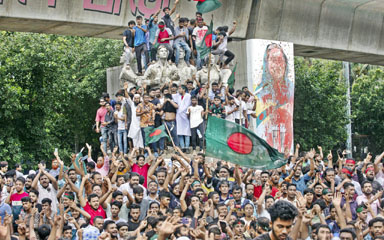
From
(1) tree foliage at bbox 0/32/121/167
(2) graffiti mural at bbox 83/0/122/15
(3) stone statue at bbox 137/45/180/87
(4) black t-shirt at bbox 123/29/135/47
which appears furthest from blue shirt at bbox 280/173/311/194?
(1) tree foliage at bbox 0/32/121/167

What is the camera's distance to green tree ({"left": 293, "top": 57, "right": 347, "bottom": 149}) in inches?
1131

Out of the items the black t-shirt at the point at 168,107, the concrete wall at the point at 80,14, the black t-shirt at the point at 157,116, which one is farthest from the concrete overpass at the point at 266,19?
the black t-shirt at the point at 168,107

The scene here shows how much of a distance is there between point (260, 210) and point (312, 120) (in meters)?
18.6

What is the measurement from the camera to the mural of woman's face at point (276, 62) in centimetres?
2167

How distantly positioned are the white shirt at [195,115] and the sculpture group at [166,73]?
4.11 feet

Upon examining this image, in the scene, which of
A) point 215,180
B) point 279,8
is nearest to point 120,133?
point 215,180

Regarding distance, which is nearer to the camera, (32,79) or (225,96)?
(225,96)

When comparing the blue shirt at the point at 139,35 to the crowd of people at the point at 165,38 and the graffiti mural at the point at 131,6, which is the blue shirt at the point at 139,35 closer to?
the crowd of people at the point at 165,38

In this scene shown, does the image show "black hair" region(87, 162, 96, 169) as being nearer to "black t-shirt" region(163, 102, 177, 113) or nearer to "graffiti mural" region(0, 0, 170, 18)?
"black t-shirt" region(163, 102, 177, 113)

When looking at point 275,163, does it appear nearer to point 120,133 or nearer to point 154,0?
point 120,133

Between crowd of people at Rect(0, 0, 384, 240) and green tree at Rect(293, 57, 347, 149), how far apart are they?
13138 millimetres

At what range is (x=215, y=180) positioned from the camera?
1200cm

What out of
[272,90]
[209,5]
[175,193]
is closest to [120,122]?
[209,5]

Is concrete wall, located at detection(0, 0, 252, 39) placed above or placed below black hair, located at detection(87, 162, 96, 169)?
above
